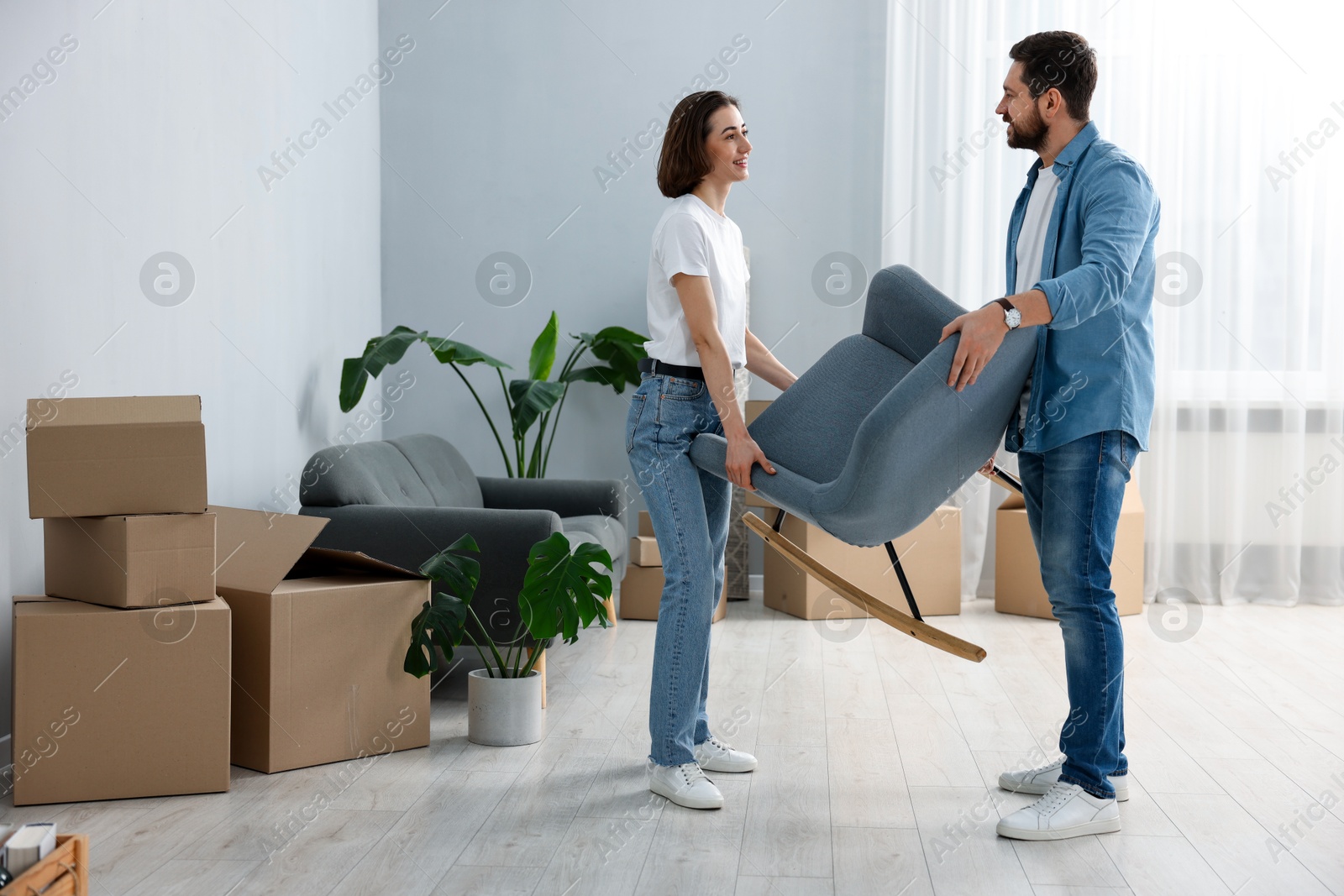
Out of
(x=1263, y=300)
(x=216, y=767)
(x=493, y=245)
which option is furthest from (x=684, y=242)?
(x=1263, y=300)

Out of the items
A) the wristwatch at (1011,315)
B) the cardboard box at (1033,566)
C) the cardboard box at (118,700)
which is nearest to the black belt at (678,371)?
the wristwatch at (1011,315)

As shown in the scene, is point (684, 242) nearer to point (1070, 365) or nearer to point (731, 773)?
point (1070, 365)

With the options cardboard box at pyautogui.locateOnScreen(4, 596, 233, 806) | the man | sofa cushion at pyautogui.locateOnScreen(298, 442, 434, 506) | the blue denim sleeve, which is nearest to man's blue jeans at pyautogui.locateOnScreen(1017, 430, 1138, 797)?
the man

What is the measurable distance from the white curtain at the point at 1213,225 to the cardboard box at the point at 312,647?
2.75m

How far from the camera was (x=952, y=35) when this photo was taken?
4.39 metres

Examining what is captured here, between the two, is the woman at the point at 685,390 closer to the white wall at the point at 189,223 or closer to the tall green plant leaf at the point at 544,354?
the white wall at the point at 189,223

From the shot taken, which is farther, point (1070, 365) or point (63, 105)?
point (63, 105)

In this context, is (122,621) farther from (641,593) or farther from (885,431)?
(641,593)

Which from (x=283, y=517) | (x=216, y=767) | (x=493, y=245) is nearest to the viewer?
(x=216, y=767)

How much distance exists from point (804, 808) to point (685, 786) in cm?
23

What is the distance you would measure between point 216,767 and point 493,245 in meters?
2.96

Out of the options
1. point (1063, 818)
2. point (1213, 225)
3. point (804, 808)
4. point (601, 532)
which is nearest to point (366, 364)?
point (601, 532)

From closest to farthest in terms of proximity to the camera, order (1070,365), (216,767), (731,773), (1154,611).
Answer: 1. (1070,365)
2. (216,767)
3. (731,773)
4. (1154,611)

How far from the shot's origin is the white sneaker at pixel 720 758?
2234 mm
